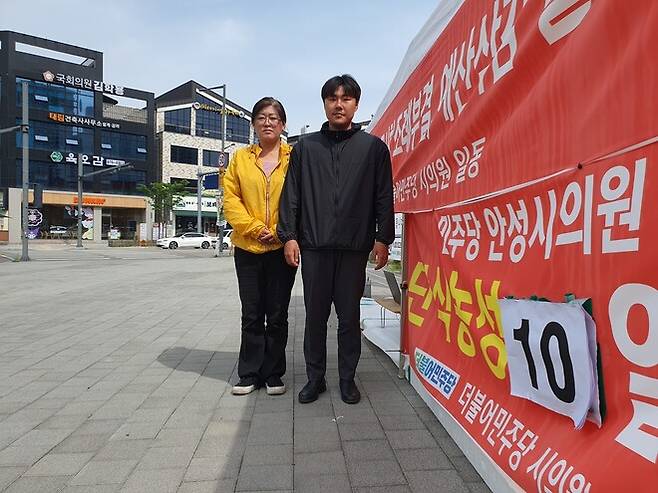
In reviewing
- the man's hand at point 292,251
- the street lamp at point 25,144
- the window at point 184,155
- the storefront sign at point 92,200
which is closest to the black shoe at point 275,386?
the man's hand at point 292,251

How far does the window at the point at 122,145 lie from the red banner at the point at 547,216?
5222 centimetres

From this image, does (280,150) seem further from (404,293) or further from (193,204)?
(193,204)

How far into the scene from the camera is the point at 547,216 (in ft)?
5.39

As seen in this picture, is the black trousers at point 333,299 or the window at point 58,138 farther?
the window at point 58,138

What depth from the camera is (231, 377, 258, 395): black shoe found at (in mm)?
3209

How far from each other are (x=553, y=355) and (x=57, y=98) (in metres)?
53.0

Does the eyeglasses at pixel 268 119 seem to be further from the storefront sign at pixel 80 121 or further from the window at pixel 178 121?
the window at pixel 178 121

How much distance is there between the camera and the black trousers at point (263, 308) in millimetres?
3207

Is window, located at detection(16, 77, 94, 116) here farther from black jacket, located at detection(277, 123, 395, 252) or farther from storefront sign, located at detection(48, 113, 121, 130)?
black jacket, located at detection(277, 123, 395, 252)

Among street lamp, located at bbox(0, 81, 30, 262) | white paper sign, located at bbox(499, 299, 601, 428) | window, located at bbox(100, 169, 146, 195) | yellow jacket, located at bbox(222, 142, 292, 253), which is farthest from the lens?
window, located at bbox(100, 169, 146, 195)

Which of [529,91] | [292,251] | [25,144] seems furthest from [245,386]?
[25,144]

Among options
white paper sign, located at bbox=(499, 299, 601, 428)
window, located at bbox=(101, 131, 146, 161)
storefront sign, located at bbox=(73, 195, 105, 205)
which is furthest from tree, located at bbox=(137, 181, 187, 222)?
white paper sign, located at bbox=(499, 299, 601, 428)

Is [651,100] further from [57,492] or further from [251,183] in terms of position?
[57,492]

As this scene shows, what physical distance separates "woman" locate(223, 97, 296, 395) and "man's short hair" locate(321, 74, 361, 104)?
0.43 m
